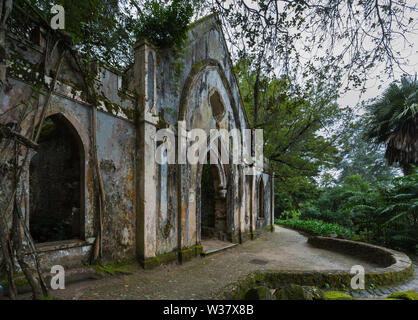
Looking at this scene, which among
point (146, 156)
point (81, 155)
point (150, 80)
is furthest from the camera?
point (150, 80)

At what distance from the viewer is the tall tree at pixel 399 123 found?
35.3 ft

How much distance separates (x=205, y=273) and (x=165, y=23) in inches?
241

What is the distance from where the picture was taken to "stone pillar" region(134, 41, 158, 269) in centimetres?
505

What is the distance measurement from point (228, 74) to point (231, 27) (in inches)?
187

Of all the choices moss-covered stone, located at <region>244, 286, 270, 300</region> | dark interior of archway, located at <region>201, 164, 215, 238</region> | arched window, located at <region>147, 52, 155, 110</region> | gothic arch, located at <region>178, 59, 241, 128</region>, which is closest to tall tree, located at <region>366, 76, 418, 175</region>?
gothic arch, located at <region>178, 59, 241, 128</region>

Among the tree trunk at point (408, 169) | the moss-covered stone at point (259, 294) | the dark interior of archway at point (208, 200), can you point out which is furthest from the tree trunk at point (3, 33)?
the tree trunk at point (408, 169)

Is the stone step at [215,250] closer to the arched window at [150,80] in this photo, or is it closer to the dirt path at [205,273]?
the dirt path at [205,273]

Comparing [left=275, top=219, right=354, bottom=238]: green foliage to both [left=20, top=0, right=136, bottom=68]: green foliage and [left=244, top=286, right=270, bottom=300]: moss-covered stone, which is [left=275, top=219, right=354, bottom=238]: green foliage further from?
[left=20, top=0, right=136, bottom=68]: green foliage

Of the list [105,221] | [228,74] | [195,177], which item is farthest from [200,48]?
[105,221]

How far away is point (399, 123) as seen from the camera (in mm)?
11398

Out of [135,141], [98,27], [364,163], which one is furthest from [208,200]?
[364,163]

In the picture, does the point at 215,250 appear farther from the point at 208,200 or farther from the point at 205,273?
the point at 208,200
